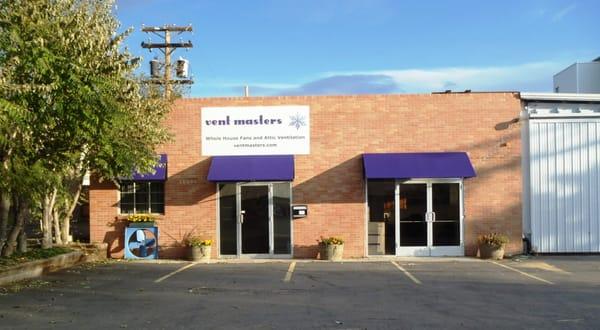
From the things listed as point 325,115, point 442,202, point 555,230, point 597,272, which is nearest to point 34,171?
point 325,115

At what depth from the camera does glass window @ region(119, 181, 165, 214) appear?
17906 mm

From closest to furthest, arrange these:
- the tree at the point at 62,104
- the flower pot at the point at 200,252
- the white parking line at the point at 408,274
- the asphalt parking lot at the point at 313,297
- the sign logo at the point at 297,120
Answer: the asphalt parking lot at the point at 313,297, the tree at the point at 62,104, the white parking line at the point at 408,274, the flower pot at the point at 200,252, the sign logo at the point at 297,120

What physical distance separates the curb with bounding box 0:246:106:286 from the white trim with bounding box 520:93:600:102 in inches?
511

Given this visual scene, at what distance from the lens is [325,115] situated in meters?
17.6

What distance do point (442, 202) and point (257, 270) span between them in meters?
5.98

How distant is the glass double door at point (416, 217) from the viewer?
1736 centimetres

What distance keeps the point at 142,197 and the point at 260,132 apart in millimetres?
4015

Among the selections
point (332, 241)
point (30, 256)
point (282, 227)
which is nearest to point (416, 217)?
point (332, 241)

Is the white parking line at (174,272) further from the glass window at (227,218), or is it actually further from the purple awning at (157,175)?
the purple awning at (157,175)

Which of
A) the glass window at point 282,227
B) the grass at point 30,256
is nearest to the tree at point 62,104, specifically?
the grass at point 30,256

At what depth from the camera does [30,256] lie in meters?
14.3

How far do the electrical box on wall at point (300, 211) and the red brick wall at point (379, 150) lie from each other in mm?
158

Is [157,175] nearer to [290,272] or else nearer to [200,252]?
[200,252]

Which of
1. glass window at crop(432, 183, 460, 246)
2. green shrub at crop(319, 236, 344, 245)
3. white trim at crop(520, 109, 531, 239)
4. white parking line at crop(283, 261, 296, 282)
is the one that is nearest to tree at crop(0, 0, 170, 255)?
white parking line at crop(283, 261, 296, 282)
